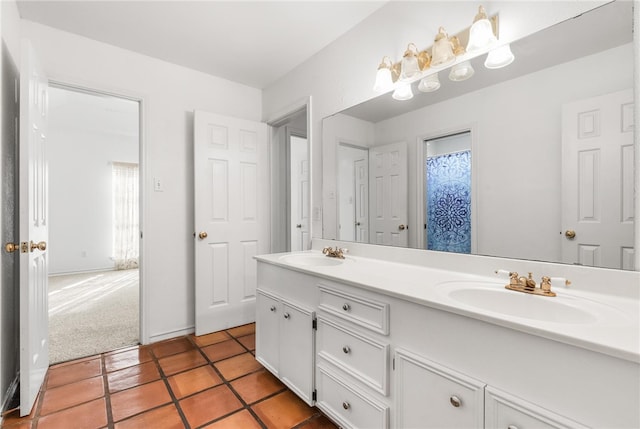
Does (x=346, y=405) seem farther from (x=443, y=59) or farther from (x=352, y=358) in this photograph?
(x=443, y=59)

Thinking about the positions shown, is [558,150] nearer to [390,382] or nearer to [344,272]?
[344,272]

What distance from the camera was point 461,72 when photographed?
147cm

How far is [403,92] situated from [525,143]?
29.3 inches

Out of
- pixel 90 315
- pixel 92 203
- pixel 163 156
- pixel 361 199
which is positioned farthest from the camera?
pixel 92 203

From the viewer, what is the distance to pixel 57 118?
4.49 m

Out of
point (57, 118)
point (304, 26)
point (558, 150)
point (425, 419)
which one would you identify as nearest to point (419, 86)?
point (558, 150)

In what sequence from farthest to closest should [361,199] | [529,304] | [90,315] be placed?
[90,315]
[361,199]
[529,304]

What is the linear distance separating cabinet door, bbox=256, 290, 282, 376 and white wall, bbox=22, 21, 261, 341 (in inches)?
42.0

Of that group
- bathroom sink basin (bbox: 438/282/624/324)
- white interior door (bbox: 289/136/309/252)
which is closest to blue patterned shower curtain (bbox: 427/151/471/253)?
bathroom sink basin (bbox: 438/282/624/324)

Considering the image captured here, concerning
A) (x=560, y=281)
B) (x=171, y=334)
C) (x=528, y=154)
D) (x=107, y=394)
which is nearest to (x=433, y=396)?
(x=560, y=281)

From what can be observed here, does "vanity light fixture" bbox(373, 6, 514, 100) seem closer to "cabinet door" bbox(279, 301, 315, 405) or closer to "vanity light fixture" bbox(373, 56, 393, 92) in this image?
"vanity light fixture" bbox(373, 56, 393, 92)

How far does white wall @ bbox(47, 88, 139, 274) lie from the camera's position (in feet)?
16.0

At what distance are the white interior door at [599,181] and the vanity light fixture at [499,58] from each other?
1.10 feet

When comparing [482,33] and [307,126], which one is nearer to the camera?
[482,33]
